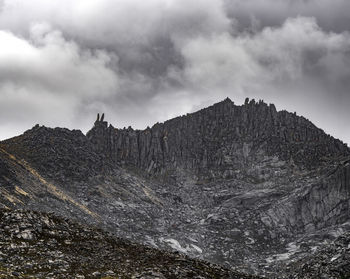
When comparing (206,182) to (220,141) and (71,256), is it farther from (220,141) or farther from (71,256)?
(71,256)

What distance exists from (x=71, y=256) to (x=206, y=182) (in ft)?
424

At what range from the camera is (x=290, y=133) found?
7037 inches

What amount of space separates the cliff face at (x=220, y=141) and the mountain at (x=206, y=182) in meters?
0.50

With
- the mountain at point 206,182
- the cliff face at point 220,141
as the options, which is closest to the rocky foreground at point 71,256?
the mountain at point 206,182

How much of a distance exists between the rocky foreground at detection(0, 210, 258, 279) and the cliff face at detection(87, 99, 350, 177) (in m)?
125

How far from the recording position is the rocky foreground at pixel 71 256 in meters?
33.5

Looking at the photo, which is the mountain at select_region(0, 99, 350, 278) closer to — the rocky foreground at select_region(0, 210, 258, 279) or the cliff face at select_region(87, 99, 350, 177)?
the cliff face at select_region(87, 99, 350, 177)

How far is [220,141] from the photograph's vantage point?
185 meters

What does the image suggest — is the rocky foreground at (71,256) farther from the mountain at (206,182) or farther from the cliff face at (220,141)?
the cliff face at (220,141)

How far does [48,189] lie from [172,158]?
266 ft

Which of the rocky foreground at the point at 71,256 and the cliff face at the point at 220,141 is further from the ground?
the cliff face at the point at 220,141

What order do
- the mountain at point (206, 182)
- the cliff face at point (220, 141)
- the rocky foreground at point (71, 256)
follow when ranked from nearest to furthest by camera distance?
the rocky foreground at point (71, 256), the mountain at point (206, 182), the cliff face at point (220, 141)

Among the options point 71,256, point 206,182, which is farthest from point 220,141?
point 71,256

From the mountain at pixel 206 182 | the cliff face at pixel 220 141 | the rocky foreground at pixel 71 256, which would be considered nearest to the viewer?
the rocky foreground at pixel 71 256
